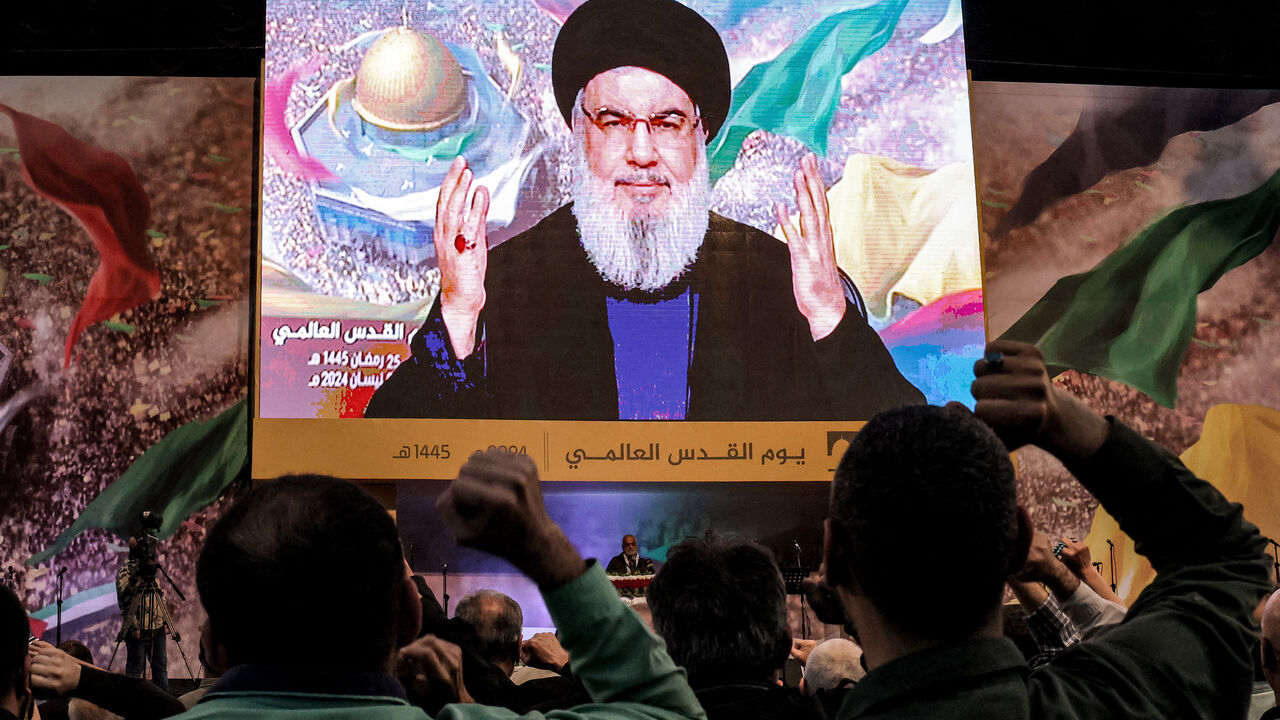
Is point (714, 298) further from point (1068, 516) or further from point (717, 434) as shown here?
point (1068, 516)

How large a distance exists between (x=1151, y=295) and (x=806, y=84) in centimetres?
347

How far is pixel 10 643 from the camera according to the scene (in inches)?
70.8

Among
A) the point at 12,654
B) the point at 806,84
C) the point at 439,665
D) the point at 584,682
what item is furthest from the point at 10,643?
the point at 806,84

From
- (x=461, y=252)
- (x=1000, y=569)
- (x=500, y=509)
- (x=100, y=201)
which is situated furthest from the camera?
(x=100, y=201)

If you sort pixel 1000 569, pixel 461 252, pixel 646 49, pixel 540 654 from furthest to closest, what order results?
1. pixel 646 49
2. pixel 461 252
3. pixel 540 654
4. pixel 1000 569

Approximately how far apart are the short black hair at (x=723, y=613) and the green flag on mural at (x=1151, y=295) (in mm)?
8239

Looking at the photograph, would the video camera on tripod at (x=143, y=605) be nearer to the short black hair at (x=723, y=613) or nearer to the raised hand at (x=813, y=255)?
the raised hand at (x=813, y=255)

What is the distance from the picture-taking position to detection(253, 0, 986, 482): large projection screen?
820 centimetres

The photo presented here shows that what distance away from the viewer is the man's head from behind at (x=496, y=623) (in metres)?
2.63

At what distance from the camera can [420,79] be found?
8.64m

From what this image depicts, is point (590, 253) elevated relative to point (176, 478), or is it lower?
elevated

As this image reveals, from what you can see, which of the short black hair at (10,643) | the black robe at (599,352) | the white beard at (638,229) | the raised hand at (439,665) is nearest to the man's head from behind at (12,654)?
the short black hair at (10,643)

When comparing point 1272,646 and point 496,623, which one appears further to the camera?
point 496,623

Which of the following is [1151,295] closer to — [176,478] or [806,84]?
[806,84]
